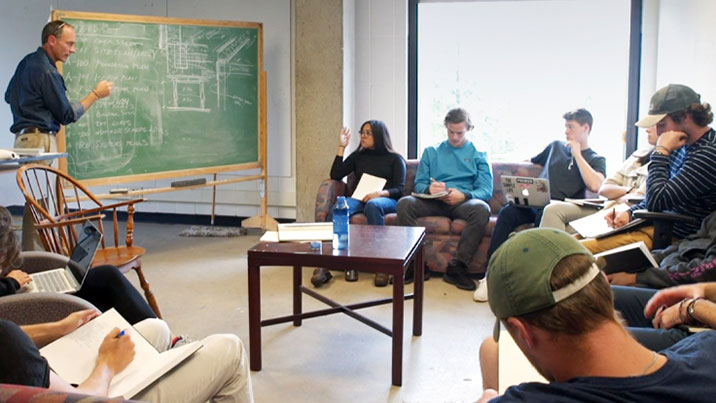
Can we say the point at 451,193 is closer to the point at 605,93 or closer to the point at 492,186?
the point at 492,186

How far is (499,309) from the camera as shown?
1063mm

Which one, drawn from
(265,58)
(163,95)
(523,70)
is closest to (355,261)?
(163,95)

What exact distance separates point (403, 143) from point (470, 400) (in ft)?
10.3

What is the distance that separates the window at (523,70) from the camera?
505 centimetres

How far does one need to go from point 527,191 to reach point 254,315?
1.87 metres

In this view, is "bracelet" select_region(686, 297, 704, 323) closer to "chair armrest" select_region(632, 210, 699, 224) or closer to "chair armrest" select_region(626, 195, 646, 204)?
"chair armrest" select_region(632, 210, 699, 224)

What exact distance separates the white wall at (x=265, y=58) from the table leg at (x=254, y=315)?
3095 millimetres

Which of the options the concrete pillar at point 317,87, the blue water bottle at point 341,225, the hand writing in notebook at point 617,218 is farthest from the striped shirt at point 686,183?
the concrete pillar at point 317,87

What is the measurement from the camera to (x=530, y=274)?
3.41 feet

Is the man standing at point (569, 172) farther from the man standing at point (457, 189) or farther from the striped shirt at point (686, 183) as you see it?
the striped shirt at point (686, 183)

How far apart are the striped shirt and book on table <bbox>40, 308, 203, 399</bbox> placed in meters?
2.00

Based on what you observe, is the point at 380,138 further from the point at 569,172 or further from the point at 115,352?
the point at 115,352

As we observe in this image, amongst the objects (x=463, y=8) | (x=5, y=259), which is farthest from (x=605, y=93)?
(x=5, y=259)

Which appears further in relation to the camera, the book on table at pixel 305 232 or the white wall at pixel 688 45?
the white wall at pixel 688 45
